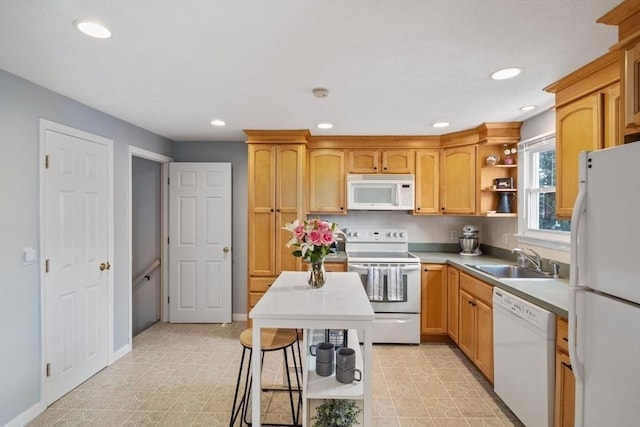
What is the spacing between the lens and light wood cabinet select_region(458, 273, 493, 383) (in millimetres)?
2555

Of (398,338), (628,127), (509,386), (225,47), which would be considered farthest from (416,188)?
(225,47)

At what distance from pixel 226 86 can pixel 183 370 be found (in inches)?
97.0

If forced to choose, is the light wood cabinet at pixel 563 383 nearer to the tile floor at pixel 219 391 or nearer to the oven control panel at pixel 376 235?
the tile floor at pixel 219 391

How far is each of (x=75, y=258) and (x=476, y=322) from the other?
3.41 meters

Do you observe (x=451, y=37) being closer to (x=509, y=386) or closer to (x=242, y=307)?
(x=509, y=386)

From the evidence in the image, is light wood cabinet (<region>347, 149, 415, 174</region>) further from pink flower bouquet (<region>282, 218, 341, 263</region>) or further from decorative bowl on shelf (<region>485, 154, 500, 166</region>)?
pink flower bouquet (<region>282, 218, 341, 263</region>)

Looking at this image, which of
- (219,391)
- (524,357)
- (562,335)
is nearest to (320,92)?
(562,335)

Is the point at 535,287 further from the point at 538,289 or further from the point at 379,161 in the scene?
the point at 379,161

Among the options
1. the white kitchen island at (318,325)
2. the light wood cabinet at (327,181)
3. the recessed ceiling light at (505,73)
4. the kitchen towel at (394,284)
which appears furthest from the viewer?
the light wood cabinet at (327,181)

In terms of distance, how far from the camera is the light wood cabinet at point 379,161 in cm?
380

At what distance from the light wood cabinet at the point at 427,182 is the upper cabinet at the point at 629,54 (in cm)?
237

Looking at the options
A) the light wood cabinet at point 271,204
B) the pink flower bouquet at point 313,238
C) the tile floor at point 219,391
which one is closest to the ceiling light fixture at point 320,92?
the pink flower bouquet at point 313,238

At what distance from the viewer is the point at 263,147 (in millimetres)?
3576

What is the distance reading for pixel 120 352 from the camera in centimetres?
311
